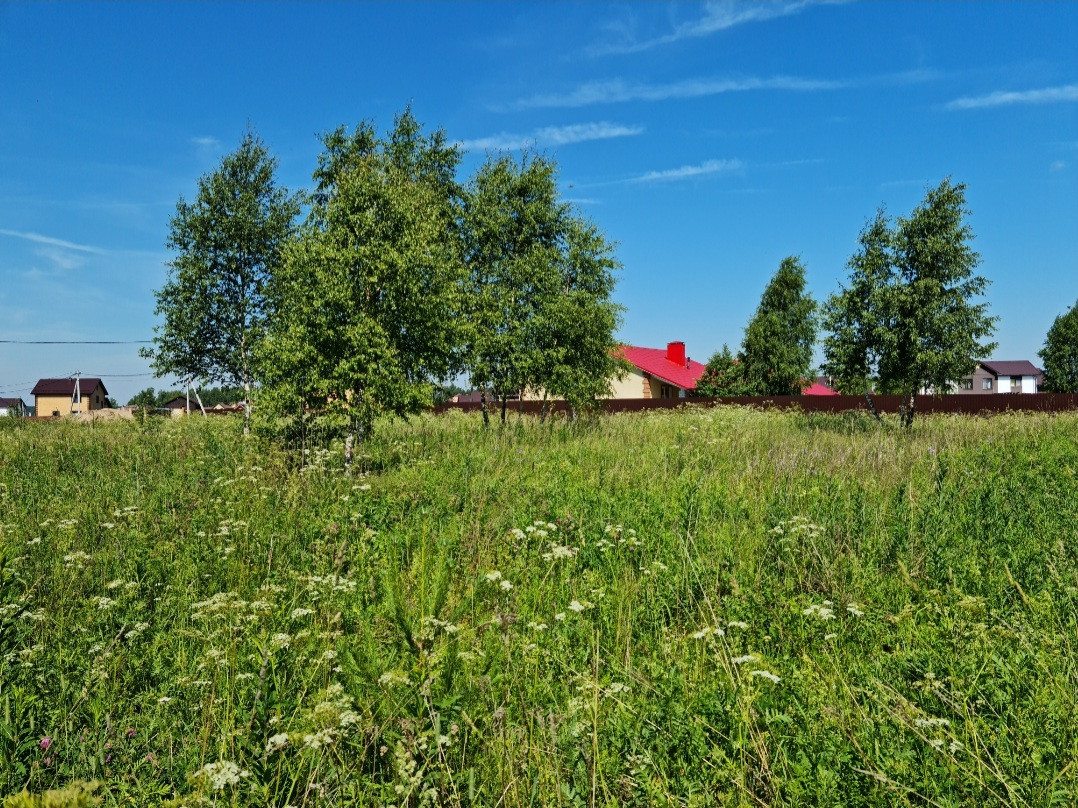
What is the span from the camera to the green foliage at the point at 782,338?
1699 inches

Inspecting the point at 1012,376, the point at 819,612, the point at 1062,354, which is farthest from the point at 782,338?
the point at 1012,376

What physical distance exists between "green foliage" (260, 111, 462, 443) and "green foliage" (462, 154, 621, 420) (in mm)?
6807

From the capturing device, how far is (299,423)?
11.0 metres

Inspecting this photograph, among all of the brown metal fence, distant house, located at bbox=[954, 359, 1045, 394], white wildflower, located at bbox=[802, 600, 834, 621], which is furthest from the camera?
distant house, located at bbox=[954, 359, 1045, 394]

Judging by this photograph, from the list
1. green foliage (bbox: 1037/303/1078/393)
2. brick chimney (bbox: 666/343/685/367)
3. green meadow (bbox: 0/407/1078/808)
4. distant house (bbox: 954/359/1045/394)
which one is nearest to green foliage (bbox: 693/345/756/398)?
brick chimney (bbox: 666/343/685/367)

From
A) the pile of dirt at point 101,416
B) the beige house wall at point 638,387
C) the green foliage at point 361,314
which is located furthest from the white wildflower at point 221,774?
the beige house wall at point 638,387

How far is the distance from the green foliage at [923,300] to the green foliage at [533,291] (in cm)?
773

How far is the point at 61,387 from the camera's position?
9931 cm

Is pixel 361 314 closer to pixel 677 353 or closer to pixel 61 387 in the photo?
pixel 677 353

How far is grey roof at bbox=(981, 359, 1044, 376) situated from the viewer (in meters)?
96.1

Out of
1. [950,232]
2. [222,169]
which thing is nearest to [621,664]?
[950,232]

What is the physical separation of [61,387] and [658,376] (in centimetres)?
9734

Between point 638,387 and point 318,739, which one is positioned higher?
point 638,387

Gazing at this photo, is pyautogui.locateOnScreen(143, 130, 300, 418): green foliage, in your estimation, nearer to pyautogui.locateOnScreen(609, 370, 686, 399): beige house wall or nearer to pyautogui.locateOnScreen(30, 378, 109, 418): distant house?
pyautogui.locateOnScreen(609, 370, 686, 399): beige house wall
